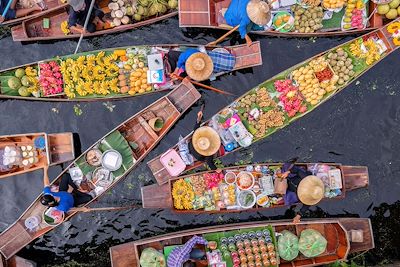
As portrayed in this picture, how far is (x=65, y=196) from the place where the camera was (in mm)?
11141

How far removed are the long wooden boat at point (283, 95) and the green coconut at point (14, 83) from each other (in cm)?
391

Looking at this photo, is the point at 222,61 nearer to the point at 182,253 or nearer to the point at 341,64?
the point at 341,64

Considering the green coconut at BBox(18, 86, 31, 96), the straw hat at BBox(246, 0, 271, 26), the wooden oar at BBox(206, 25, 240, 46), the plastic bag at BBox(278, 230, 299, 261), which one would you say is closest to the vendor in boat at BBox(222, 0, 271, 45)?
the straw hat at BBox(246, 0, 271, 26)

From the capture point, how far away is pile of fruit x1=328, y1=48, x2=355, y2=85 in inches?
479

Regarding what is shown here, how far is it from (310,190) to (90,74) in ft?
20.3

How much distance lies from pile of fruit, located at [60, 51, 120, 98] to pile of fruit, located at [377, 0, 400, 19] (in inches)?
279

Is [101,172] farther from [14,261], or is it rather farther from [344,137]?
[344,137]

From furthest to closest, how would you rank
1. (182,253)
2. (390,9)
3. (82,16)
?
(390,9) → (82,16) → (182,253)

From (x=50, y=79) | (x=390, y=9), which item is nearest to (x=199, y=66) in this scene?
(x=50, y=79)

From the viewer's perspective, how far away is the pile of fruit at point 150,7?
1210 cm

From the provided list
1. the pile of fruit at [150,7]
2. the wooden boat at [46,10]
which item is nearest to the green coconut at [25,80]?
the wooden boat at [46,10]

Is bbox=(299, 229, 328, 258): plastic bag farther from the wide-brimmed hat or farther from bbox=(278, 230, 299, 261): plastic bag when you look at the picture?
the wide-brimmed hat

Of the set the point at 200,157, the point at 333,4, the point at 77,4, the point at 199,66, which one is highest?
the point at 77,4

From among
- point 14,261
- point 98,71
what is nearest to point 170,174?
point 98,71
